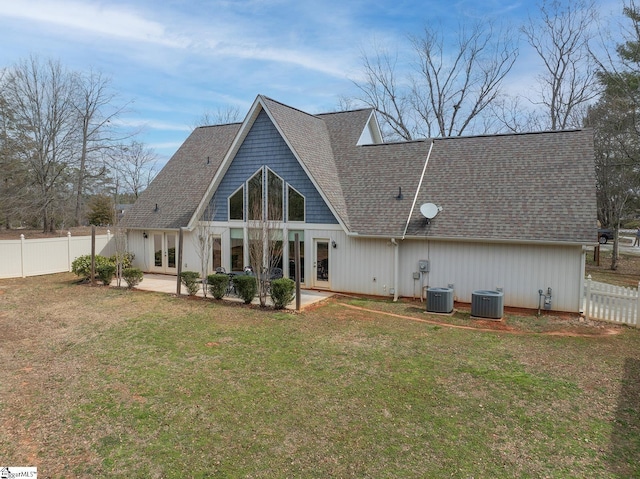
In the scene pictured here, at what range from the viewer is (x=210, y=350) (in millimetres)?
9180

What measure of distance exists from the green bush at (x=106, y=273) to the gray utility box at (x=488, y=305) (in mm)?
14157

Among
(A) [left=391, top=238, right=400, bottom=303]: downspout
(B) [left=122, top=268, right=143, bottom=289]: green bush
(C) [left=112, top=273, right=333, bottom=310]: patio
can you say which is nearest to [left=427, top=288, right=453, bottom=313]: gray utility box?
(A) [left=391, top=238, right=400, bottom=303]: downspout

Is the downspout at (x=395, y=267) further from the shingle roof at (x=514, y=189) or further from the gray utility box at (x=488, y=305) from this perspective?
the gray utility box at (x=488, y=305)

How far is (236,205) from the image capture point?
57.2 ft

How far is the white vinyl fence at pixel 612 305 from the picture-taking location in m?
11.3

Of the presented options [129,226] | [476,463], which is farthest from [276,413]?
[129,226]

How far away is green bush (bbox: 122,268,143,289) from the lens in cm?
1610

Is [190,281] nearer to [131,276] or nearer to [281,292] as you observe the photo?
[131,276]

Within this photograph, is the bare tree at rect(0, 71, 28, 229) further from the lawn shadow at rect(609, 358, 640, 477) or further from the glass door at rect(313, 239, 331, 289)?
the lawn shadow at rect(609, 358, 640, 477)

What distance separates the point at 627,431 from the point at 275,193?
13.4 meters

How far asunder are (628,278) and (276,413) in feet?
70.5

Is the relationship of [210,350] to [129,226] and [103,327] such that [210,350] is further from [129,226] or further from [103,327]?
[129,226]

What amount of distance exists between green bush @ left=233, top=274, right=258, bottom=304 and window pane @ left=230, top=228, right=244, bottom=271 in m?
3.78

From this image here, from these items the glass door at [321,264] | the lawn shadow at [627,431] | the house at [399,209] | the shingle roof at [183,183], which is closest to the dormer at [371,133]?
the house at [399,209]
